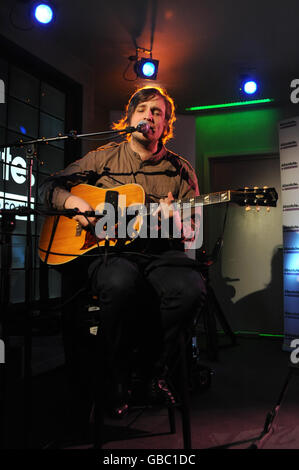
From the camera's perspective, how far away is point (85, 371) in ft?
6.41

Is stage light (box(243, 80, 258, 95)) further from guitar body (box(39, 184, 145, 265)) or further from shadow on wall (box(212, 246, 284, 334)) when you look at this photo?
guitar body (box(39, 184, 145, 265))

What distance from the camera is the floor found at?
182cm

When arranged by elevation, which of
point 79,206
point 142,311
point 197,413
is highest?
point 79,206

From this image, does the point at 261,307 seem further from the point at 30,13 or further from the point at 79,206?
the point at 30,13

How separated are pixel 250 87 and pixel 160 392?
3609 millimetres

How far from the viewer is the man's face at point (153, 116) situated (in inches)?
80.9

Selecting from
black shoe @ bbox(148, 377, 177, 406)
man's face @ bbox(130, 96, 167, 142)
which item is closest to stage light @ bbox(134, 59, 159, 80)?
man's face @ bbox(130, 96, 167, 142)

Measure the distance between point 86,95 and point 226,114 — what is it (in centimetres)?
210

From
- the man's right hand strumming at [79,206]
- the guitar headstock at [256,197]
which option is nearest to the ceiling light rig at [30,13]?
the man's right hand strumming at [79,206]

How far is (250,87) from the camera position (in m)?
4.44

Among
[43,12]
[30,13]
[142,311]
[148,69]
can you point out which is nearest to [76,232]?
[142,311]

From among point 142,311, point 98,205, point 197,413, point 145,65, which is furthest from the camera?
point 145,65

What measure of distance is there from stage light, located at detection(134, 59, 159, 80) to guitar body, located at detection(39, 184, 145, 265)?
7.45 ft

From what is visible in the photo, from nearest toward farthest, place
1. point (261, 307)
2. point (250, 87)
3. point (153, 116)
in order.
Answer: point (153, 116) → point (250, 87) → point (261, 307)
